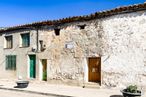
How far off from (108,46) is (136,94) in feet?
16.2

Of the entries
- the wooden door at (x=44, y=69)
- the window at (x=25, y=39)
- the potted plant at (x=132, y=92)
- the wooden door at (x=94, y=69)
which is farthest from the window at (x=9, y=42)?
the potted plant at (x=132, y=92)

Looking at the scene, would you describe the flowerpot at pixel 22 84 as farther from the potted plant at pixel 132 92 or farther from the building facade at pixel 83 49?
the potted plant at pixel 132 92

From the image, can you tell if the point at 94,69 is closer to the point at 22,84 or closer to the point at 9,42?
the point at 22,84

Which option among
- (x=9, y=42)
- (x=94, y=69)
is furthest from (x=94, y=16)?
(x=9, y=42)

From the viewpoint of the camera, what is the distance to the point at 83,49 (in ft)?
63.8

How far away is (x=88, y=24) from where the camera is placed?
62.9ft

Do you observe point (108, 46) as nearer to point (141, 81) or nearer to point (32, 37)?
point (141, 81)

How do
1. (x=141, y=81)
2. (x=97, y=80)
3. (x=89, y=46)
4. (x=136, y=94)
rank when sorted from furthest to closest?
(x=97, y=80), (x=89, y=46), (x=141, y=81), (x=136, y=94)

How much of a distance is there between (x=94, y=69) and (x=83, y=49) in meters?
2.19

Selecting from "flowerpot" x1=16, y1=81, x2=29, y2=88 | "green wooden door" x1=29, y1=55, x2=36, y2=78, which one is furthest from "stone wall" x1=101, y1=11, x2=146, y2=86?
"green wooden door" x1=29, y1=55, x2=36, y2=78

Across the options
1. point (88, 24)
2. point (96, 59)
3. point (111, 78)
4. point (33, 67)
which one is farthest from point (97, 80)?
point (33, 67)

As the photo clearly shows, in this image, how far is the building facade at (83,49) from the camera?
1669cm

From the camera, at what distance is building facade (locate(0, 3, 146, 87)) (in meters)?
16.7

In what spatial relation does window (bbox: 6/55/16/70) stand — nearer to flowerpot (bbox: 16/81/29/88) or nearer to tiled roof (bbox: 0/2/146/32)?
tiled roof (bbox: 0/2/146/32)
